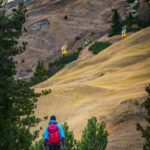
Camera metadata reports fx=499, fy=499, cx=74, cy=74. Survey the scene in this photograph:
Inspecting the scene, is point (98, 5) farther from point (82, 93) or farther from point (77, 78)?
point (82, 93)

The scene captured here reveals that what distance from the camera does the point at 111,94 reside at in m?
45.0

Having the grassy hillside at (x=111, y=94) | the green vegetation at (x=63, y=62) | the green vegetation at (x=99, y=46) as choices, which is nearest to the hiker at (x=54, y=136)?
the grassy hillside at (x=111, y=94)

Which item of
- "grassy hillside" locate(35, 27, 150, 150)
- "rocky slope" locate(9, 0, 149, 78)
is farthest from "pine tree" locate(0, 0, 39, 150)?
"rocky slope" locate(9, 0, 149, 78)

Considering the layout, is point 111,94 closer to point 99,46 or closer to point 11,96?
point 11,96

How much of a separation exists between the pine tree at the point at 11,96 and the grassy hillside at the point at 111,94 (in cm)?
1264

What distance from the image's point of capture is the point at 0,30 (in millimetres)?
19422

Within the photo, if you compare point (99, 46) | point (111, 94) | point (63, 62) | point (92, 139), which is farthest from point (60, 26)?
point (92, 139)

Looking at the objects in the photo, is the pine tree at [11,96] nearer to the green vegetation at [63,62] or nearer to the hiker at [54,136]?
the hiker at [54,136]

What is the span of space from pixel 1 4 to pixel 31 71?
95.2m

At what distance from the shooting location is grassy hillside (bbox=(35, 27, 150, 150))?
35.1 metres

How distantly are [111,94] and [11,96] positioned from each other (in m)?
26.6

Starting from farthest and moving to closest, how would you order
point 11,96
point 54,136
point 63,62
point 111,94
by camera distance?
point 63,62
point 111,94
point 54,136
point 11,96

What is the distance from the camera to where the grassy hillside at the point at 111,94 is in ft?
115

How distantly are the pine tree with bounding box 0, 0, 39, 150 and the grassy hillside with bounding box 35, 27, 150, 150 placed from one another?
12644 millimetres
